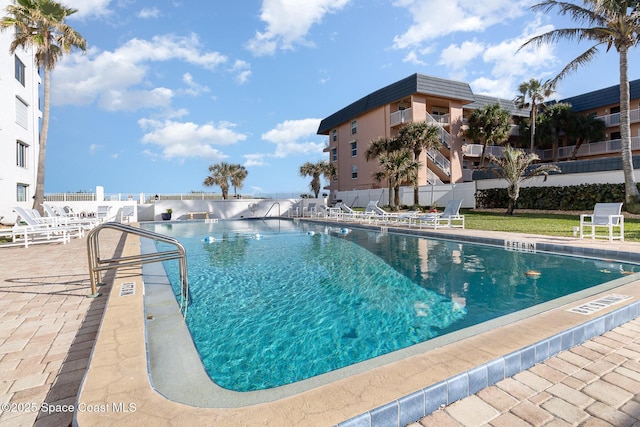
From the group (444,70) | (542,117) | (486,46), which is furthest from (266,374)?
(542,117)

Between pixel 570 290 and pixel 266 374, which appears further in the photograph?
pixel 570 290

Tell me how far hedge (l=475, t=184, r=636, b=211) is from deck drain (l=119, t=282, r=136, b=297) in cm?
1860

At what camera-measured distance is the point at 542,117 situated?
92.2 feet

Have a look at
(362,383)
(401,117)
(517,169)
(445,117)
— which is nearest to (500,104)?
(445,117)

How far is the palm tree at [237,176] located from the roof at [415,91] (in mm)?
14067

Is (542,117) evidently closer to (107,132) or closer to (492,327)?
(492,327)

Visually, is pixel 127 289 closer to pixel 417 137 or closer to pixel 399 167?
pixel 399 167

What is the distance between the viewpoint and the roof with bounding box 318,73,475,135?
79.2ft

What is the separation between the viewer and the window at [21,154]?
18.0 metres

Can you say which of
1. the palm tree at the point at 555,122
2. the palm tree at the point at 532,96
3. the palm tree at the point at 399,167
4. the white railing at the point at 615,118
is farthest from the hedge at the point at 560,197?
the white railing at the point at 615,118

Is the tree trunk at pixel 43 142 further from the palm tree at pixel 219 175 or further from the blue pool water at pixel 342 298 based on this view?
the palm tree at pixel 219 175

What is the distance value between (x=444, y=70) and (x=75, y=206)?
2841 centimetres

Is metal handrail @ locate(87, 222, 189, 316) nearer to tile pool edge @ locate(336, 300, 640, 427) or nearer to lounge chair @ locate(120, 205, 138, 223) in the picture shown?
tile pool edge @ locate(336, 300, 640, 427)

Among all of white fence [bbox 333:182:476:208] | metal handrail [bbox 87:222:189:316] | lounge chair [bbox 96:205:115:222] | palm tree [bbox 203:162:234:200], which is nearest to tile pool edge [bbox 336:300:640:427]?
metal handrail [bbox 87:222:189:316]
